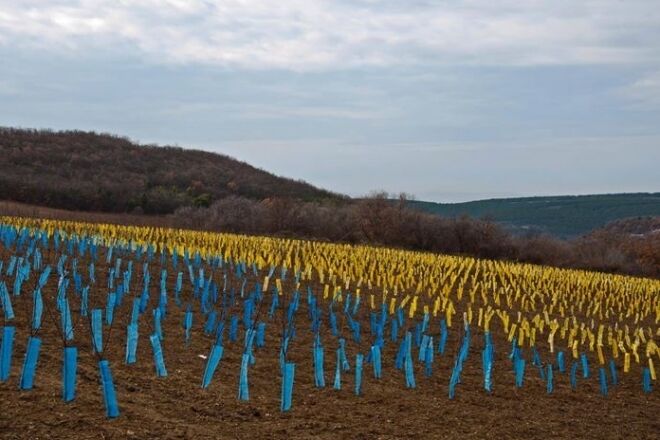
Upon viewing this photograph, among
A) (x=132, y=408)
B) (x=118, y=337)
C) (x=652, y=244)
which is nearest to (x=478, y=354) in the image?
(x=118, y=337)

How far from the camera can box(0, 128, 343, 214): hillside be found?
168ft

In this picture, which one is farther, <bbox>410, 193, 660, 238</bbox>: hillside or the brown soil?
<bbox>410, 193, 660, 238</bbox>: hillside

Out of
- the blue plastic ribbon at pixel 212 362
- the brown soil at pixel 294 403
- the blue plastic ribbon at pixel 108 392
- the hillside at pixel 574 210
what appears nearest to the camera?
the blue plastic ribbon at pixel 108 392

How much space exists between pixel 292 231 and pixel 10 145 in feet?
137

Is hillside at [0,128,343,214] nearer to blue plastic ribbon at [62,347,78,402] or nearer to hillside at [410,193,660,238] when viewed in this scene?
hillside at [410,193,660,238]

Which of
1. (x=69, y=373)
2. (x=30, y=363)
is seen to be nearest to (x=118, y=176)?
(x=30, y=363)

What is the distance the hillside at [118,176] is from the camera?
51.2 metres

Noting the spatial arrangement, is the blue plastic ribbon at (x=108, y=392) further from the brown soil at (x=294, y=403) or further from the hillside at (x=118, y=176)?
the hillside at (x=118, y=176)

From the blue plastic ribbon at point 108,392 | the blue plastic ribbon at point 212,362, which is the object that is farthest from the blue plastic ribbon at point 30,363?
the blue plastic ribbon at point 212,362

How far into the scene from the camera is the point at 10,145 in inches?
2635

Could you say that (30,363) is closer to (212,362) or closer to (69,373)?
(69,373)

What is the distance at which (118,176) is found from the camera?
6300cm

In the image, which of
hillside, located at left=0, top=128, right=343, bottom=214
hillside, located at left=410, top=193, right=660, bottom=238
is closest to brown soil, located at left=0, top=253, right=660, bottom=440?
hillside, located at left=0, top=128, right=343, bottom=214

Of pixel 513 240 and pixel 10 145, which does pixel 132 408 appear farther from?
pixel 10 145
